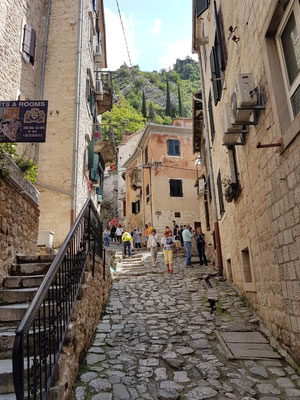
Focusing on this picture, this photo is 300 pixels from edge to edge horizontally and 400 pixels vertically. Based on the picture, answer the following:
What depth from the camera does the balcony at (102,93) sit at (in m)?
16.0

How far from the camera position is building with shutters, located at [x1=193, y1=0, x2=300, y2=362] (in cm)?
394

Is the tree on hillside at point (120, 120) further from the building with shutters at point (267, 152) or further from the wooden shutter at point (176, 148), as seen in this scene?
the building with shutters at point (267, 152)

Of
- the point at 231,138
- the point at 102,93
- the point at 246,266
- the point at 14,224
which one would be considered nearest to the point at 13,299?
the point at 14,224

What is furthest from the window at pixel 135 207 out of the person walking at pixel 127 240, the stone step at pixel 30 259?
the stone step at pixel 30 259

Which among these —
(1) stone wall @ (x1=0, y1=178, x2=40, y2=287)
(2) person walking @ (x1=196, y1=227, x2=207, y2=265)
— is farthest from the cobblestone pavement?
(2) person walking @ (x1=196, y1=227, x2=207, y2=265)

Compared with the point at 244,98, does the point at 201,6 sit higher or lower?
higher

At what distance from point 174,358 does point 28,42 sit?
11.7 meters

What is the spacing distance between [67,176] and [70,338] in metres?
8.39

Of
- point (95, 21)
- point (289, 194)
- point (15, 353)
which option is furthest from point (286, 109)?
point (95, 21)

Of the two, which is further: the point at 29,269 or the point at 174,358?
the point at 29,269

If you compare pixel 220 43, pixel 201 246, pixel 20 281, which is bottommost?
pixel 20 281

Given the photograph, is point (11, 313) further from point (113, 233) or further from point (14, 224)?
point (113, 233)

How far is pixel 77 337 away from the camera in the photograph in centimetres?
396

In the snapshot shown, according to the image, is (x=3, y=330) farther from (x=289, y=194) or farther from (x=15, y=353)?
(x=289, y=194)
